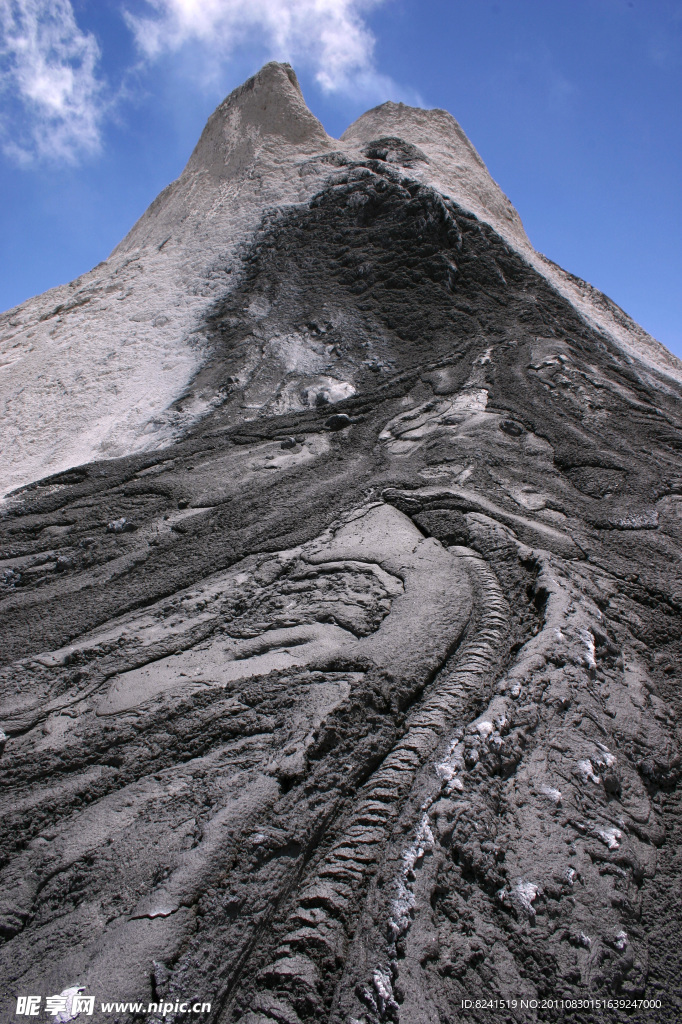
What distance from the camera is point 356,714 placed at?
67.2 inches

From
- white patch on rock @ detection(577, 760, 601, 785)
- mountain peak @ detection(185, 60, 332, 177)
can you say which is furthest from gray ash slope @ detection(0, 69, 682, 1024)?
mountain peak @ detection(185, 60, 332, 177)

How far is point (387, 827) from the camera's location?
4.62 ft

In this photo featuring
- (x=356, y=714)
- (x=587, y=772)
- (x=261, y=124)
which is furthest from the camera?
(x=261, y=124)

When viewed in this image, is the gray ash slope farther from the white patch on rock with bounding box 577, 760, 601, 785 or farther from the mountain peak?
the mountain peak

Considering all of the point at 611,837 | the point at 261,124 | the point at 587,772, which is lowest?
the point at 611,837

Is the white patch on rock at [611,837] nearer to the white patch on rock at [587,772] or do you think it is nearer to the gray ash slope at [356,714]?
the gray ash slope at [356,714]

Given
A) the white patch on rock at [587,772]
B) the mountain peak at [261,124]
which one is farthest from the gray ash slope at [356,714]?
the mountain peak at [261,124]

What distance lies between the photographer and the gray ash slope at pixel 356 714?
1.21 meters

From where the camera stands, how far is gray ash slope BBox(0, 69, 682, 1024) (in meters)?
1.21

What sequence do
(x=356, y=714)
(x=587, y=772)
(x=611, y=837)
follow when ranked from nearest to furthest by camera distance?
(x=611, y=837) < (x=587, y=772) < (x=356, y=714)

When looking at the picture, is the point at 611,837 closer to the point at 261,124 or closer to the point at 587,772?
the point at 587,772

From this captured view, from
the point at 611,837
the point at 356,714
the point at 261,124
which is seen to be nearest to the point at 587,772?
the point at 611,837

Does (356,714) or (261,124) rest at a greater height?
(261,124)

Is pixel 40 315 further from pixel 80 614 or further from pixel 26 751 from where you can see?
pixel 26 751
